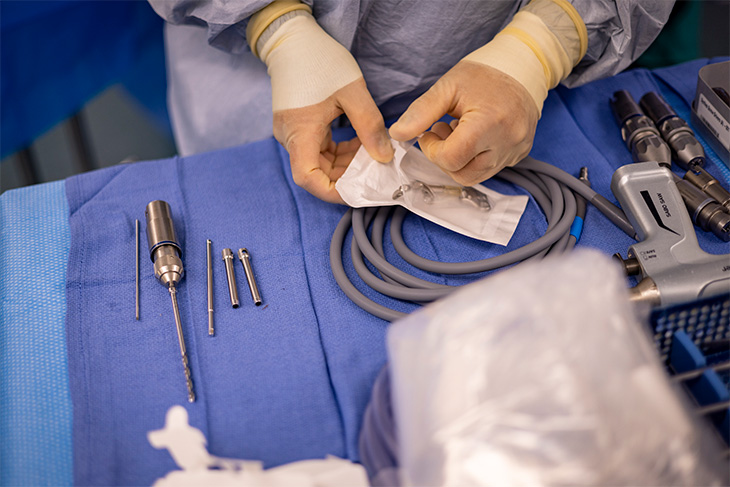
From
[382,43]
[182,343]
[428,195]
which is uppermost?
[382,43]

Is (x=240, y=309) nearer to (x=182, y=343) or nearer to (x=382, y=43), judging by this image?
(x=182, y=343)

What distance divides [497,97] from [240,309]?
1.60 feet

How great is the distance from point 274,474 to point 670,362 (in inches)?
17.5

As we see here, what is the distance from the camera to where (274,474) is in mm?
652

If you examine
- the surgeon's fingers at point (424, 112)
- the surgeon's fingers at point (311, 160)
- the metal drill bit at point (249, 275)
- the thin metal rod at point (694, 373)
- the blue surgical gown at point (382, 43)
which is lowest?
the thin metal rod at point (694, 373)

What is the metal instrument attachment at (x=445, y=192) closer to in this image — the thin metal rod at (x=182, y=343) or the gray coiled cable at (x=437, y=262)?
the gray coiled cable at (x=437, y=262)

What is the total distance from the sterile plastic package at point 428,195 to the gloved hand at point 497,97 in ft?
0.14

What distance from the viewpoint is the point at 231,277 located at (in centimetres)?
86

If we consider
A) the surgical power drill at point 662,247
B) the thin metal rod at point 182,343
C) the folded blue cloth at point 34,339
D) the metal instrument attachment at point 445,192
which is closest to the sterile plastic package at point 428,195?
the metal instrument attachment at point 445,192

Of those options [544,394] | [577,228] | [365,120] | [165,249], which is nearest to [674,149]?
[577,228]

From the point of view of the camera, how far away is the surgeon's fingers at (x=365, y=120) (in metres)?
0.94

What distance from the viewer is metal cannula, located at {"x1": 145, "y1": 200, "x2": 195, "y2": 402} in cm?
85

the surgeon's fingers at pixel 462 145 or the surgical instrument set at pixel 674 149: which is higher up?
the surgeon's fingers at pixel 462 145

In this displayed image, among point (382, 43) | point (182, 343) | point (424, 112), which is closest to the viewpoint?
point (182, 343)
